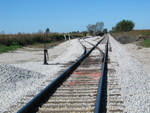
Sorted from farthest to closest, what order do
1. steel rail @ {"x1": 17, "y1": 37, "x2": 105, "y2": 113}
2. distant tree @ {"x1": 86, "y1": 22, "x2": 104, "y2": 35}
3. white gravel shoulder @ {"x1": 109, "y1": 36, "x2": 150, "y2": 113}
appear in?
1. distant tree @ {"x1": 86, "y1": 22, "x2": 104, "y2": 35}
2. white gravel shoulder @ {"x1": 109, "y1": 36, "x2": 150, "y2": 113}
3. steel rail @ {"x1": 17, "y1": 37, "x2": 105, "y2": 113}

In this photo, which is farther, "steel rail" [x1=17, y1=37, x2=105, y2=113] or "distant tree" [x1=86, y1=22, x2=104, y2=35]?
"distant tree" [x1=86, y1=22, x2=104, y2=35]

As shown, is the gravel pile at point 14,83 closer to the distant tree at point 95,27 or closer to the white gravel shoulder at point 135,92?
the white gravel shoulder at point 135,92

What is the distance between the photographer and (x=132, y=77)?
10750 millimetres

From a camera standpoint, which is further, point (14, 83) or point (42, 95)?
point (14, 83)

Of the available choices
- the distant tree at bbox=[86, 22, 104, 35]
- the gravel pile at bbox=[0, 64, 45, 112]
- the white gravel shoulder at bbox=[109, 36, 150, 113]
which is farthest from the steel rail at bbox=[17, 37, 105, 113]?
the distant tree at bbox=[86, 22, 104, 35]

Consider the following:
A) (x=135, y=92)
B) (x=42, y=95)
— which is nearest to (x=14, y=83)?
(x=42, y=95)

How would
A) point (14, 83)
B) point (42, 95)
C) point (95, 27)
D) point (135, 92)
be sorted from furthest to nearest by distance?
point (95, 27)
point (14, 83)
point (135, 92)
point (42, 95)

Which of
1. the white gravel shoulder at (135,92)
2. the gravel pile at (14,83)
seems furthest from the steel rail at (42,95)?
the white gravel shoulder at (135,92)

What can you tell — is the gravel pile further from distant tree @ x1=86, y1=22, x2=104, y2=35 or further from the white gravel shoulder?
distant tree @ x1=86, y1=22, x2=104, y2=35

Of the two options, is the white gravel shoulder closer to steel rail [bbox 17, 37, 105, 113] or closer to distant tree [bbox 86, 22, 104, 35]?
steel rail [bbox 17, 37, 105, 113]

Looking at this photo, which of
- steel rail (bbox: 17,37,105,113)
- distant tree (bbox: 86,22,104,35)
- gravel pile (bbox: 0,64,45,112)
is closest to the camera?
steel rail (bbox: 17,37,105,113)

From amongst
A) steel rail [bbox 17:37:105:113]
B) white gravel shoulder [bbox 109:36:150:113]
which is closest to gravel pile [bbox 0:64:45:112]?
steel rail [bbox 17:37:105:113]

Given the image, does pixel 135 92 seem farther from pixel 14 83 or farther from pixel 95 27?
pixel 95 27

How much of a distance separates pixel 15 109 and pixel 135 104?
2.74m
